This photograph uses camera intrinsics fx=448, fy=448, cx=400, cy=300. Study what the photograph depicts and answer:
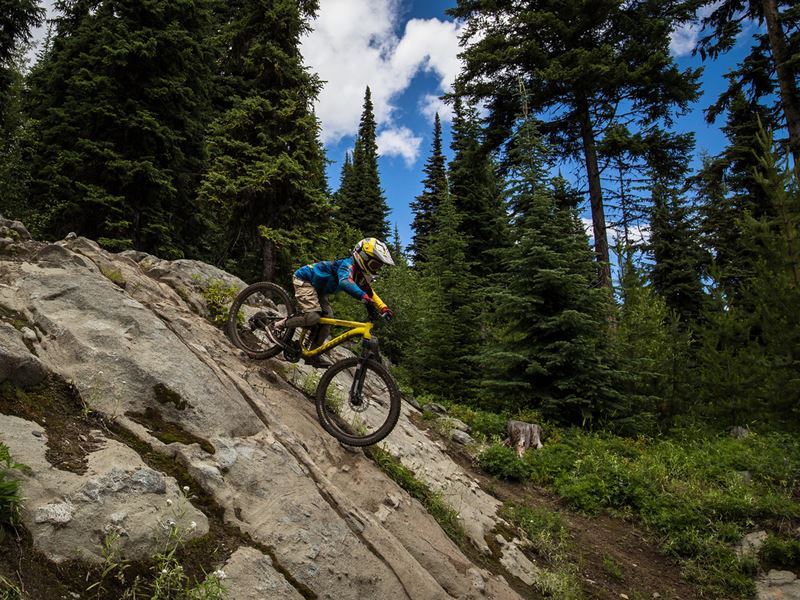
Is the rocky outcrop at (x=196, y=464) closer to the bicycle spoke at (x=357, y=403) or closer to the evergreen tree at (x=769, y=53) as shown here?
the bicycle spoke at (x=357, y=403)

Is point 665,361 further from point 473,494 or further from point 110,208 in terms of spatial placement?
point 110,208

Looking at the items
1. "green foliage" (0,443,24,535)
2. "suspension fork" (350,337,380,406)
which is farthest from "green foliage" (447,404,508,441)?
"green foliage" (0,443,24,535)

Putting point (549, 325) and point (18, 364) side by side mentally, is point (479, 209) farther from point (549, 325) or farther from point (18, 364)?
point (18, 364)

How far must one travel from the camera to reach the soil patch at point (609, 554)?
653 centimetres

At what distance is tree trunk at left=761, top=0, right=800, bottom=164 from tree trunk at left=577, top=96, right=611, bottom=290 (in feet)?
23.3

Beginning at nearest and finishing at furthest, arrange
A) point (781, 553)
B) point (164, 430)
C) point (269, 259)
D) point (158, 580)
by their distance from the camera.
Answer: point (158, 580)
point (164, 430)
point (781, 553)
point (269, 259)

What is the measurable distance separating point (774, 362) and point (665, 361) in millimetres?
2385

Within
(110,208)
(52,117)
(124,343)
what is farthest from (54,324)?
(52,117)

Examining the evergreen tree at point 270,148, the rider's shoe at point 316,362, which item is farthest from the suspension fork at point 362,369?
the evergreen tree at point 270,148

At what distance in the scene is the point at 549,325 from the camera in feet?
37.5

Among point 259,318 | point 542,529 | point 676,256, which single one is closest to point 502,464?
point 542,529

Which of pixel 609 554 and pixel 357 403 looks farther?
pixel 609 554

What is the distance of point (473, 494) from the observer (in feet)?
24.9

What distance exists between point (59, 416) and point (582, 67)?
15890 mm
